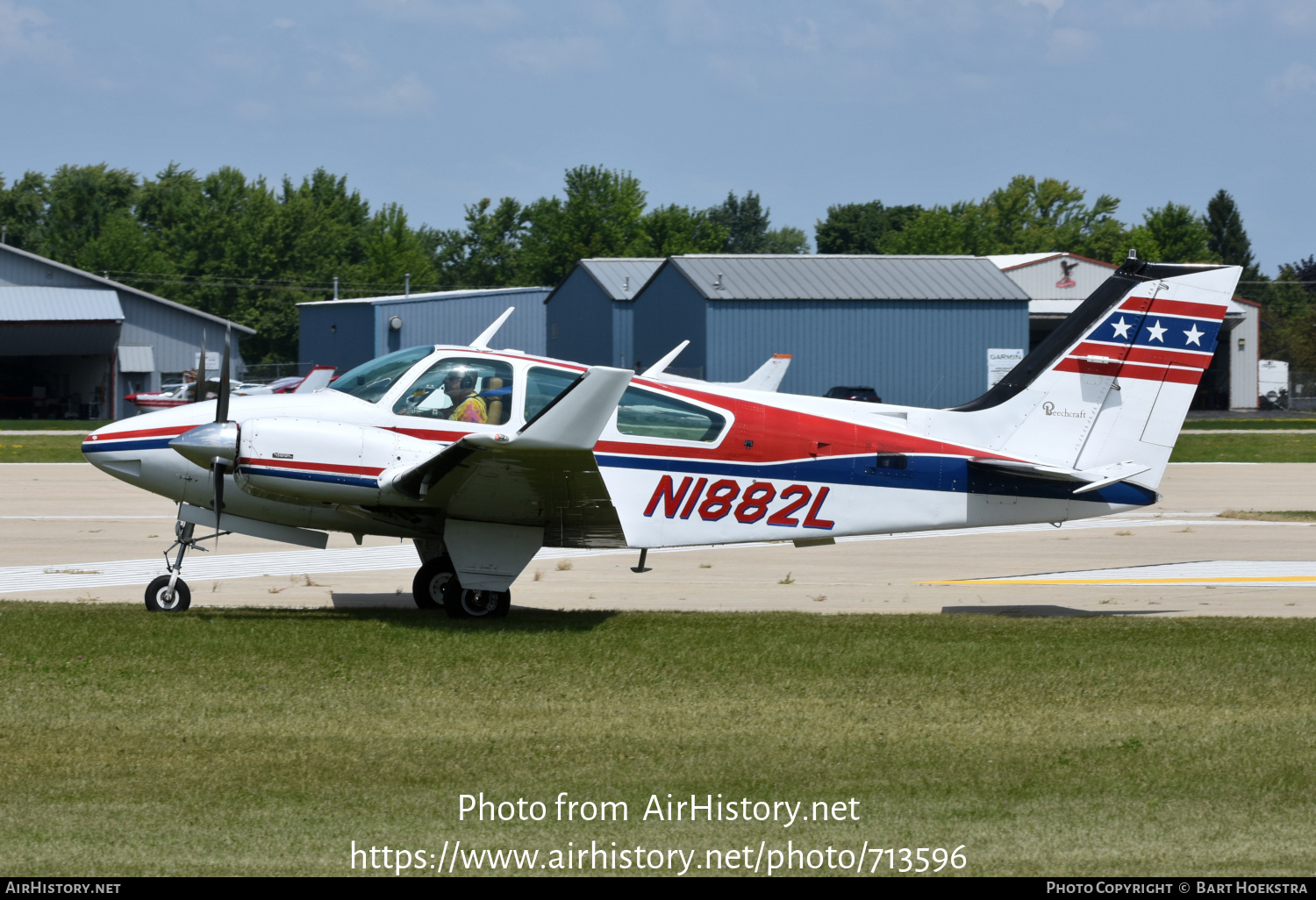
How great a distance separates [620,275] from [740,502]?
1883 inches

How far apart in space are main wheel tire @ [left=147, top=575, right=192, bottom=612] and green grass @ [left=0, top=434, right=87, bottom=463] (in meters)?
20.4

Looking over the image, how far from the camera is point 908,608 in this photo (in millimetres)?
12414

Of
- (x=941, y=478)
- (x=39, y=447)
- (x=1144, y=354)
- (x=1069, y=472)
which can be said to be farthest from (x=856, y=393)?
(x=941, y=478)

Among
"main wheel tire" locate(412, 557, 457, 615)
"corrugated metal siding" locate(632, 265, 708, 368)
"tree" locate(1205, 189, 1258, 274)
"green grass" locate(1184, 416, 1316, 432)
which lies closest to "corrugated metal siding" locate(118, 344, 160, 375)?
→ "corrugated metal siding" locate(632, 265, 708, 368)

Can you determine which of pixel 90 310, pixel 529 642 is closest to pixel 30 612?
pixel 529 642

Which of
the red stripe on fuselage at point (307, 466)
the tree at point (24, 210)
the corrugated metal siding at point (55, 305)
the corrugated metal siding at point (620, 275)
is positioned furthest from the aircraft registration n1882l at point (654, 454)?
the tree at point (24, 210)

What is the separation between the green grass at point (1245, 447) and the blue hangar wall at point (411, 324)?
2890 cm

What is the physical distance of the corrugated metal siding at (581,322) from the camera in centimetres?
5581

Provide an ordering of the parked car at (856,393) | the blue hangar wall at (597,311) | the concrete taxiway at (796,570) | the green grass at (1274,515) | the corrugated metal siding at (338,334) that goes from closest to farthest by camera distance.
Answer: the concrete taxiway at (796,570)
the green grass at (1274,515)
the parked car at (856,393)
the blue hangar wall at (597,311)
the corrugated metal siding at (338,334)

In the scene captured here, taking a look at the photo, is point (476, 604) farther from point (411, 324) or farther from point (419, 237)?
point (419, 237)

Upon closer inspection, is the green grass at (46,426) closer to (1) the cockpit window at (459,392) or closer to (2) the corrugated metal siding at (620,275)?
(2) the corrugated metal siding at (620,275)

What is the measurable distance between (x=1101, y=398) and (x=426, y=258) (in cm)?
10057
